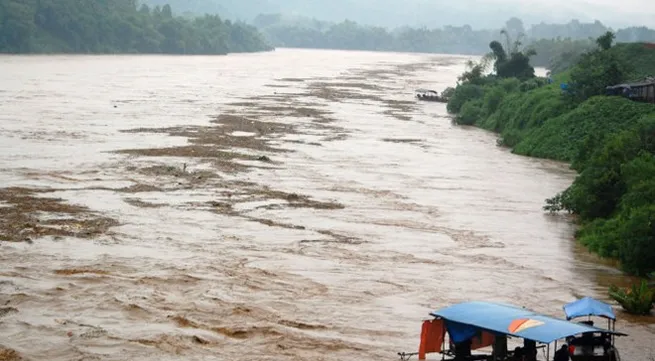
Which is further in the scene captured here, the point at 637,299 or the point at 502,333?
the point at 637,299

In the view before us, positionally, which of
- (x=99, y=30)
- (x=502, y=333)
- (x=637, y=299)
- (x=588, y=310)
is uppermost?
(x=99, y=30)

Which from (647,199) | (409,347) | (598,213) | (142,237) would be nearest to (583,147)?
(598,213)

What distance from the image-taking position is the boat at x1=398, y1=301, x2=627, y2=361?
44.7 feet

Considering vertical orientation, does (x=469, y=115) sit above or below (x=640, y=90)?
below

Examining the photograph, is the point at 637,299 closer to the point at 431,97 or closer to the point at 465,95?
the point at 465,95

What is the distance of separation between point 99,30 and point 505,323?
110 m

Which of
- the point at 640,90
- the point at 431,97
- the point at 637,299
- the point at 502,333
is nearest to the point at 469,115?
the point at 431,97

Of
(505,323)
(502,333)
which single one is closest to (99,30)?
(505,323)

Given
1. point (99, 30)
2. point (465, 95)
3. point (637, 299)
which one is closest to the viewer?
point (637, 299)

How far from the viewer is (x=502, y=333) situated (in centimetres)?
1363

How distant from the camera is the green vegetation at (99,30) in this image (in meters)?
101

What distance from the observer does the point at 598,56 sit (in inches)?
2023

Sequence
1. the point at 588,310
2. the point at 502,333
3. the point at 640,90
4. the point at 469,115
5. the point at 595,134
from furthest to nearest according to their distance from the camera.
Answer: the point at 469,115 < the point at 640,90 < the point at 595,134 < the point at 588,310 < the point at 502,333

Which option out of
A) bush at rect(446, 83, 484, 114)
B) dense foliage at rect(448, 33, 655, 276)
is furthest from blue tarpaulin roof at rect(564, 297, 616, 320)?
bush at rect(446, 83, 484, 114)
